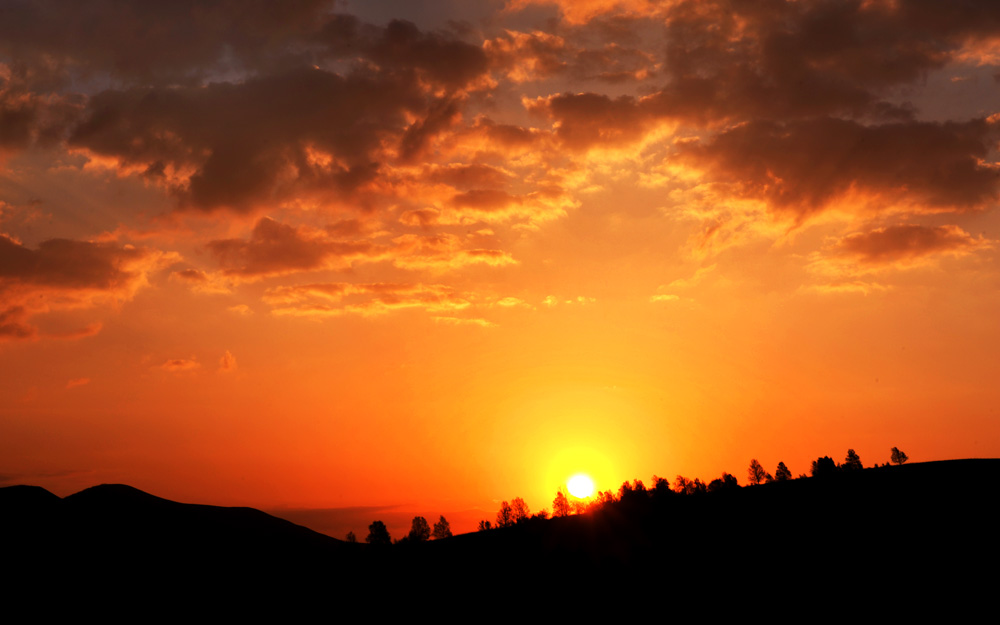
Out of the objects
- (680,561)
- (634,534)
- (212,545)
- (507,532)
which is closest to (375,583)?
(507,532)

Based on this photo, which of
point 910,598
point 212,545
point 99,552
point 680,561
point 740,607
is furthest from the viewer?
point 212,545

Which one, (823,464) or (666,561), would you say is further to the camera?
(823,464)

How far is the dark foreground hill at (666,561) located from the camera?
52.5 m

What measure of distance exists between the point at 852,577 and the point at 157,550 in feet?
401

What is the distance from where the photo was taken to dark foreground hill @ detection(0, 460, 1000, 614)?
5250cm

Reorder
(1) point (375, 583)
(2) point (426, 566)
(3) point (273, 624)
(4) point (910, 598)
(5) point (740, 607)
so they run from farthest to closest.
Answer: (2) point (426, 566), (1) point (375, 583), (3) point (273, 624), (5) point (740, 607), (4) point (910, 598)

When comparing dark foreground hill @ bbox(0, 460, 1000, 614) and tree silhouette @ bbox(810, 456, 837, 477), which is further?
tree silhouette @ bbox(810, 456, 837, 477)

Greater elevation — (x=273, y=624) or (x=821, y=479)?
(x=821, y=479)

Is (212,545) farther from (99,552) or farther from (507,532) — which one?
(507,532)

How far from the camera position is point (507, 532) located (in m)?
93.7

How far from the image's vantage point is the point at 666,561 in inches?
2564

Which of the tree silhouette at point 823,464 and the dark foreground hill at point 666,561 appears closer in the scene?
the dark foreground hill at point 666,561

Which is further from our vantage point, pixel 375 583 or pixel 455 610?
pixel 375 583

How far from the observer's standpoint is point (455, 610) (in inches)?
2564
